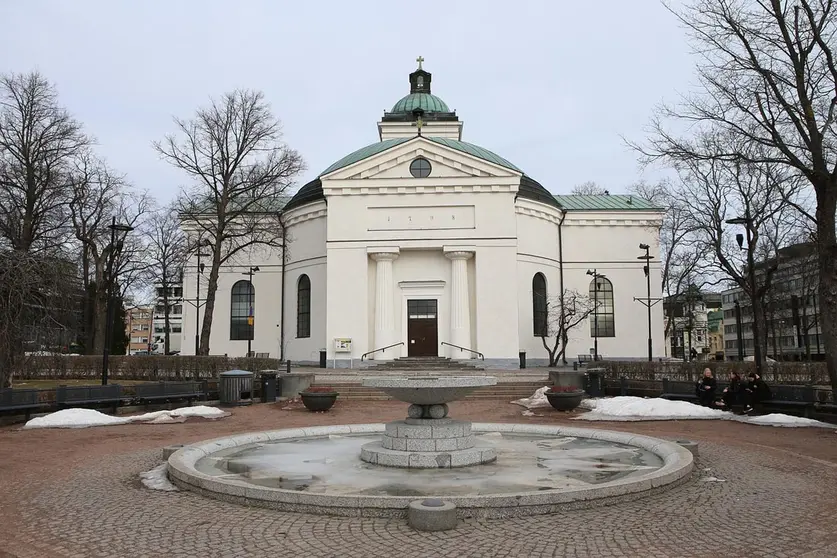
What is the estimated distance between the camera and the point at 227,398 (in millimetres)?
22953

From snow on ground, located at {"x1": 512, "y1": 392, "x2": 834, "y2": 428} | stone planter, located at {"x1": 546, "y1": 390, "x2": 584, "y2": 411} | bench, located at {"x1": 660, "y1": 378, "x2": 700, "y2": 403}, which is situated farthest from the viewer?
bench, located at {"x1": 660, "y1": 378, "x2": 700, "y2": 403}

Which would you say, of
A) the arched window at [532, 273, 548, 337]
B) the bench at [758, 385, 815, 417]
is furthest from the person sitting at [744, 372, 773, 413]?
the arched window at [532, 273, 548, 337]

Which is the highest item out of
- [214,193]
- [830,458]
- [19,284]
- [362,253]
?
[214,193]

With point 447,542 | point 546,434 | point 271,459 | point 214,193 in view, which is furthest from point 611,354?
point 447,542

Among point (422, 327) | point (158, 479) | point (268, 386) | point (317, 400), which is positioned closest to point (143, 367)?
point (268, 386)

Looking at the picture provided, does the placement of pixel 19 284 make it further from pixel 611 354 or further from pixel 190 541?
pixel 611 354

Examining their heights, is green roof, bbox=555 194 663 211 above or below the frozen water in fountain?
above

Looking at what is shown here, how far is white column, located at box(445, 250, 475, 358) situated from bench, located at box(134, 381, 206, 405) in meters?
15.9

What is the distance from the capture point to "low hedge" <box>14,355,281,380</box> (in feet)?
90.7

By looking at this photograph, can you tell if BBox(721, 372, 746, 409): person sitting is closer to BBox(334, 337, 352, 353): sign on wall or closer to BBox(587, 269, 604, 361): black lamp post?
BBox(334, 337, 352, 353): sign on wall

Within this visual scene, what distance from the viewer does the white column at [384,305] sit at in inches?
1421

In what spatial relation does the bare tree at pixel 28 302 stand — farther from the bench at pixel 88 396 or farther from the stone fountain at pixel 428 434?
the stone fountain at pixel 428 434

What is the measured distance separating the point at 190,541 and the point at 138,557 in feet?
1.90

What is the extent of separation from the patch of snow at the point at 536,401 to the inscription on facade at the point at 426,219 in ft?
47.5
